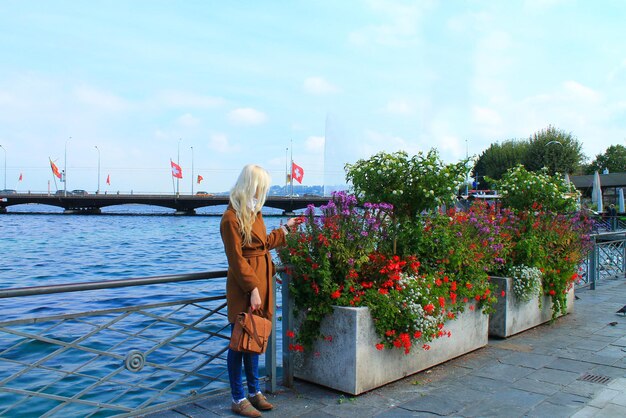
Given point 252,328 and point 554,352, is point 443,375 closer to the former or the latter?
point 554,352

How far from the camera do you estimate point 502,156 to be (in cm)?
7375

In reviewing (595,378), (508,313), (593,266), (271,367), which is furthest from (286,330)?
(593,266)

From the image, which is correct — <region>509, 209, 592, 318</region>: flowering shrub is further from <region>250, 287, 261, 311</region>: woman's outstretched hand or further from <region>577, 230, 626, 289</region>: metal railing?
<region>250, 287, 261, 311</region>: woman's outstretched hand

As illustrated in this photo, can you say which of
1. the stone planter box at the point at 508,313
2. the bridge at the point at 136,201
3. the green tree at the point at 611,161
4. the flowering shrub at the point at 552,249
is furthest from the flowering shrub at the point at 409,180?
the green tree at the point at 611,161

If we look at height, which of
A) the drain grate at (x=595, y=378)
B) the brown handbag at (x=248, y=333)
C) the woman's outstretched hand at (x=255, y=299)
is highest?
Result: the woman's outstretched hand at (x=255, y=299)

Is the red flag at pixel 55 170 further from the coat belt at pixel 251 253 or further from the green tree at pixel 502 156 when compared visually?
the coat belt at pixel 251 253

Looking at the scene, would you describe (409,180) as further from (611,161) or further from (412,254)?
(611,161)

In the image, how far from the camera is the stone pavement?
4137 mm

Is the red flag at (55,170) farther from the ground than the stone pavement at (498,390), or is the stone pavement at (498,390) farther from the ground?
the red flag at (55,170)

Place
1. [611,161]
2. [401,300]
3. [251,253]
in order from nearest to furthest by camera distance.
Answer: [251,253] < [401,300] < [611,161]

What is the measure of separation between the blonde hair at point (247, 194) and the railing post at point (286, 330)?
912mm

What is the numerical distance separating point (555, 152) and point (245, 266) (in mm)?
66932

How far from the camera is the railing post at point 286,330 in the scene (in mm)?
4629

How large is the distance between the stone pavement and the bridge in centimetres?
7166
